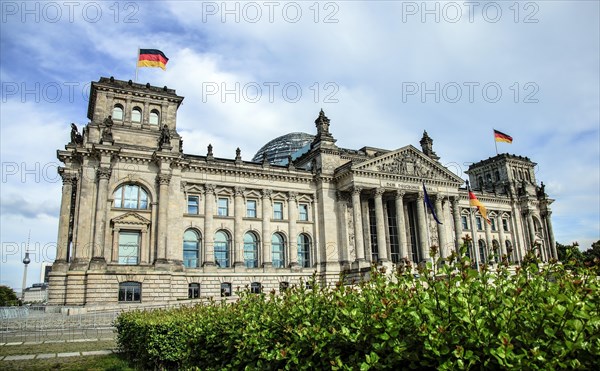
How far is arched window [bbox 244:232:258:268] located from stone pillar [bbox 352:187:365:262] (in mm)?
11882

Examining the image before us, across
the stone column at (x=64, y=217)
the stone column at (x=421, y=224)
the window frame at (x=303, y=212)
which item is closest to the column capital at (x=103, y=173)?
the stone column at (x=64, y=217)

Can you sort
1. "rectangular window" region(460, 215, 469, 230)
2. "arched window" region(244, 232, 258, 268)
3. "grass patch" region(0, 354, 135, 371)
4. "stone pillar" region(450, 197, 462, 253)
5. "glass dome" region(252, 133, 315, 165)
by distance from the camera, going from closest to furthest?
"grass patch" region(0, 354, 135, 371)
"arched window" region(244, 232, 258, 268)
"stone pillar" region(450, 197, 462, 253)
"rectangular window" region(460, 215, 469, 230)
"glass dome" region(252, 133, 315, 165)

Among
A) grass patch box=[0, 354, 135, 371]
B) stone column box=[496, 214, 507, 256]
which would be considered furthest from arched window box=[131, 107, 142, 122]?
stone column box=[496, 214, 507, 256]

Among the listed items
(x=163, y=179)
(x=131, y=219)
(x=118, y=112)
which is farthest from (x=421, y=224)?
(x=118, y=112)

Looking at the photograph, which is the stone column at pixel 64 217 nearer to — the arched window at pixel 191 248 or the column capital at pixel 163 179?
the column capital at pixel 163 179

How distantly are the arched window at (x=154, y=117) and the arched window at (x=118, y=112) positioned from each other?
2.91m

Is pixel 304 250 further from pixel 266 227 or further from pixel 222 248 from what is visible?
pixel 222 248

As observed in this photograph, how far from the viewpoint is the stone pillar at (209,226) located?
151 ft

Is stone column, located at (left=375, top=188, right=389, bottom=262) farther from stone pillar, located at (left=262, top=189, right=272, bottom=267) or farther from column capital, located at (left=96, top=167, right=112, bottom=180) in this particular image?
column capital, located at (left=96, top=167, right=112, bottom=180)

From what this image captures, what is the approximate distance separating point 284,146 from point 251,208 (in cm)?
2552

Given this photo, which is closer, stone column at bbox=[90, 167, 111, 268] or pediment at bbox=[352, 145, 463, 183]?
stone column at bbox=[90, 167, 111, 268]

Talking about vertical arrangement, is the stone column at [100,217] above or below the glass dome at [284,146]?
below

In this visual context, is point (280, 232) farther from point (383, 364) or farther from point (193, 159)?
point (383, 364)

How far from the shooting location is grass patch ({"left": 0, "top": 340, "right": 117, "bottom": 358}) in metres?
20.1
